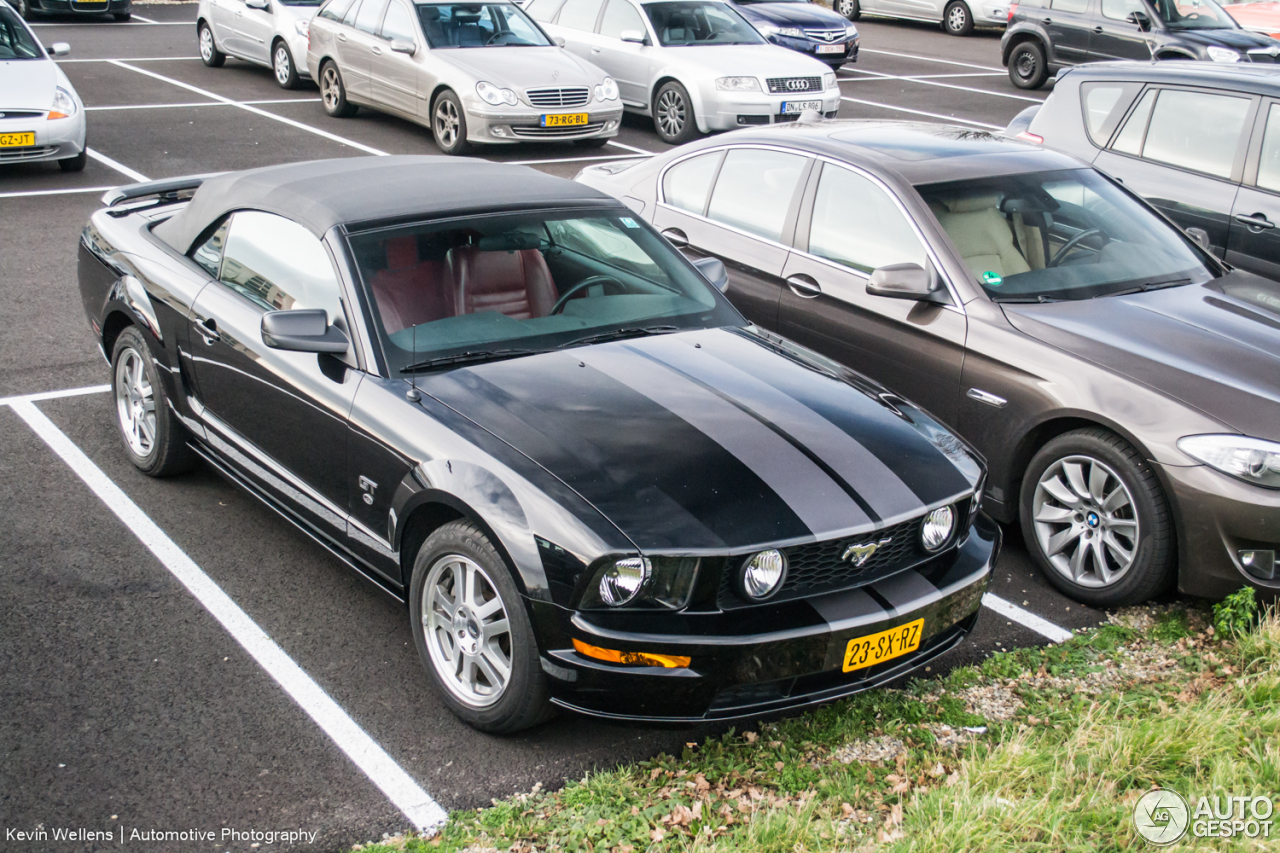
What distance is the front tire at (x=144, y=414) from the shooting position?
18.1ft

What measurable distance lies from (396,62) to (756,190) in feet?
27.8

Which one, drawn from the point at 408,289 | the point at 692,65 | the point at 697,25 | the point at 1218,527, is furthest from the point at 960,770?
the point at 697,25

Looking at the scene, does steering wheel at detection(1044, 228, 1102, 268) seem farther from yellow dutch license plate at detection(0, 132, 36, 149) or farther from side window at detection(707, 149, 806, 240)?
yellow dutch license plate at detection(0, 132, 36, 149)

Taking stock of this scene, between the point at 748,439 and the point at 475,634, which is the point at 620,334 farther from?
the point at 475,634

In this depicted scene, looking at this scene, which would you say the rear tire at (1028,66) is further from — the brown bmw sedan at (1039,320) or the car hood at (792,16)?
the brown bmw sedan at (1039,320)

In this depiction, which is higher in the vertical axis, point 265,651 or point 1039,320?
point 1039,320

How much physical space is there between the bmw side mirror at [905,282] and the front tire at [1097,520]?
0.87 m

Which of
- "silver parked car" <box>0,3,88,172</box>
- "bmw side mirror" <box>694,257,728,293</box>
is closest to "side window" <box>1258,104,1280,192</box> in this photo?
"bmw side mirror" <box>694,257,728,293</box>

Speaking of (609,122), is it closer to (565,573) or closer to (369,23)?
(369,23)

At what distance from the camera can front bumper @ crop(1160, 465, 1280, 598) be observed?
440 centimetres

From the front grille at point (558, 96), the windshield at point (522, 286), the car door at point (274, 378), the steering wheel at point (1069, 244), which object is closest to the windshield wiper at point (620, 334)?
the windshield at point (522, 286)

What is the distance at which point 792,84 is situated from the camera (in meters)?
14.0

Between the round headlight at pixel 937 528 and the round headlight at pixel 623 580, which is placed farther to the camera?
the round headlight at pixel 937 528

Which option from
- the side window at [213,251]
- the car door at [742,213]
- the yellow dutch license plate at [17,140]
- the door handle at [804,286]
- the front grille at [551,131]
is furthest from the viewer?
the front grille at [551,131]
